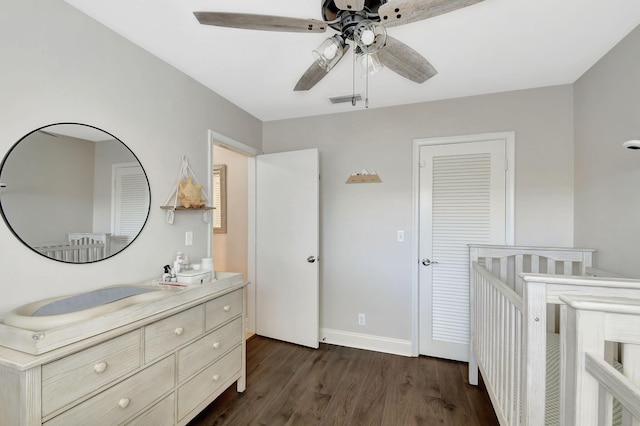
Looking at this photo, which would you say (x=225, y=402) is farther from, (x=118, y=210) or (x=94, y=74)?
(x=94, y=74)

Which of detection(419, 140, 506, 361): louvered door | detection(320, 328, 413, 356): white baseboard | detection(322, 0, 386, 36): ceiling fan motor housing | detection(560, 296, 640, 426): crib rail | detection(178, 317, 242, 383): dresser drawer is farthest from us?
detection(320, 328, 413, 356): white baseboard

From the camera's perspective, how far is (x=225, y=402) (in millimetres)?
2088

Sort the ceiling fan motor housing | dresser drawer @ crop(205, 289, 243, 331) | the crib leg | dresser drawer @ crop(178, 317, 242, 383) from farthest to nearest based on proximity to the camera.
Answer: the crib leg → dresser drawer @ crop(205, 289, 243, 331) → dresser drawer @ crop(178, 317, 242, 383) → the ceiling fan motor housing

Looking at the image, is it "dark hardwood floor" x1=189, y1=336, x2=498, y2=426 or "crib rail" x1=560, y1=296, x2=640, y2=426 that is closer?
"crib rail" x1=560, y1=296, x2=640, y2=426

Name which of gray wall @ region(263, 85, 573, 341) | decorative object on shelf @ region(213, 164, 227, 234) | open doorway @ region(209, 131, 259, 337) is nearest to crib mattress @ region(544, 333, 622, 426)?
gray wall @ region(263, 85, 573, 341)

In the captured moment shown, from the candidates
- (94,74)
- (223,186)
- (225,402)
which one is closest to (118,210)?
(94,74)

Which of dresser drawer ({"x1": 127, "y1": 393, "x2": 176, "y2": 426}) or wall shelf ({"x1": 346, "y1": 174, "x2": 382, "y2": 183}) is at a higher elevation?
wall shelf ({"x1": 346, "y1": 174, "x2": 382, "y2": 183})

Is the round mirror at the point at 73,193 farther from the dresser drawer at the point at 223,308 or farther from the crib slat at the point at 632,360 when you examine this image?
the crib slat at the point at 632,360

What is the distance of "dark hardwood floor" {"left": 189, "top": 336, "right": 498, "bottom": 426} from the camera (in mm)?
1931

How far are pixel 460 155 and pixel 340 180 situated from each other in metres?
1.17

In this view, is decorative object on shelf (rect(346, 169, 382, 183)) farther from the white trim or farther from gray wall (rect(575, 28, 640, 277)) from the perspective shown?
gray wall (rect(575, 28, 640, 277))

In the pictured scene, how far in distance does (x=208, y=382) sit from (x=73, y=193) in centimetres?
137

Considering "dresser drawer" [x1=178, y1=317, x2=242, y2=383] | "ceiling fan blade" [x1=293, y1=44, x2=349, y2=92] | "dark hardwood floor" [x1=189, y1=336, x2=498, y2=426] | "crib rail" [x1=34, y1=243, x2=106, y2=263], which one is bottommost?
"dark hardwood floor" [x1=189, y1=336, x2=498, y2=426]

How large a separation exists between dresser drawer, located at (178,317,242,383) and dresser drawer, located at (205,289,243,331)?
5 centimetres
